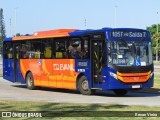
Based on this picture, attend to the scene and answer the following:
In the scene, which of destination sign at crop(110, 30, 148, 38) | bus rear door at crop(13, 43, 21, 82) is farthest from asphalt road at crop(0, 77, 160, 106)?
bus rear door at crop(13, 43, 21, 82)

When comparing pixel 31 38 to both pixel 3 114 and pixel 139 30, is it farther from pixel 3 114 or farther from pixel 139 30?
pixel 3 114

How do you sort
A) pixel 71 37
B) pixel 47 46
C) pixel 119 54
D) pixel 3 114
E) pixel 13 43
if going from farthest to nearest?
1. pixel 13 43
2. pixel 47 46
3. pixel 71 37
4. pixel 119 54
5. pixel 3 114

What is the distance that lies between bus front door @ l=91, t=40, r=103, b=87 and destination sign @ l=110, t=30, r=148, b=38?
2.38 feet

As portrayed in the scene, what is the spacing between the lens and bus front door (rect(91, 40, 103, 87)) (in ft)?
68.7

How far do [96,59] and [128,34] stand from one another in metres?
1.78

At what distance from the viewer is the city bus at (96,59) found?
67.5 ft

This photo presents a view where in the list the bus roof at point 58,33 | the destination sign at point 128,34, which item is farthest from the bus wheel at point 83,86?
the destination sign at point 128,34

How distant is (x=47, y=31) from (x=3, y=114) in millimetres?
12903

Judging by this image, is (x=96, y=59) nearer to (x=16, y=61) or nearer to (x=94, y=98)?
(x=94, y=98)

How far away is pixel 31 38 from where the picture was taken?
25922mm

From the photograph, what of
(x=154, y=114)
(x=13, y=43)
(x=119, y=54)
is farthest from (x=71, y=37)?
(x=154, y=114)

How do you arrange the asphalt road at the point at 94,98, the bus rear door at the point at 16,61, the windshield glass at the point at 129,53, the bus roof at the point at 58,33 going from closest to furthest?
the asphalt road at the point at 94,98, the windshield glass at the point at 129,53, the bus roof at the point at 58,33, the bus rear door at the point at 16,61

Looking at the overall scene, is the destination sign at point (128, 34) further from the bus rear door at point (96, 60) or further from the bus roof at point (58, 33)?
the bus rear door at point (96, 60)

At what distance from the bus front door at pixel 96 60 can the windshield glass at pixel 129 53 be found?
0.56 meters
